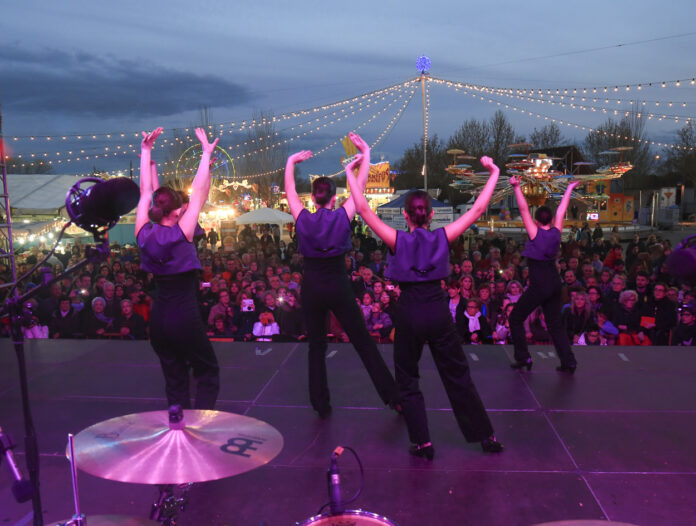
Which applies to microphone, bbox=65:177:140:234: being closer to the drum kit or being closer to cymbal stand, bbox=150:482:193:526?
the drum kit

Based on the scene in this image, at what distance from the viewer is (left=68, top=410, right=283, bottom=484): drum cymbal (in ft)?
6.08

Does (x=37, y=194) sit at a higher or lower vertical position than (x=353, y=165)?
lower

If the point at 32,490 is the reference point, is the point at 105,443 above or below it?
above

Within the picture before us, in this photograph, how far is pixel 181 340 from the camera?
329 centimetres

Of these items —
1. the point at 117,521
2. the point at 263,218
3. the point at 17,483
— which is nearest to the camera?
the point at 117,521

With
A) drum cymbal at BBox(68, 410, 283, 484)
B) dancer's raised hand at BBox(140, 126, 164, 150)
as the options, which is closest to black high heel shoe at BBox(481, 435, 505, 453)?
drum cymbal at BBox(68, 410, 283, 484)

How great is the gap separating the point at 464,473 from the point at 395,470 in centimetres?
41

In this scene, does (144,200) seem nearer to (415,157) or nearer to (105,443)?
(105,443)

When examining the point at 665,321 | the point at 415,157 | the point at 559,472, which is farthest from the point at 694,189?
the point at 559,472

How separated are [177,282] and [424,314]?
1.51 metres

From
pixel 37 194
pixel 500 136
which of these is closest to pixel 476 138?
pixel 500 136

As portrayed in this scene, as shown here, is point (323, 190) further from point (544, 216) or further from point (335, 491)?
point (335, 491)

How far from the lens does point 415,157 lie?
50031 mm

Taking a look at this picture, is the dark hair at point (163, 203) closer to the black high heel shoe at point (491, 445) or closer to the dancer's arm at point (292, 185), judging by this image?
the dancer's arm at point (292, 185)
